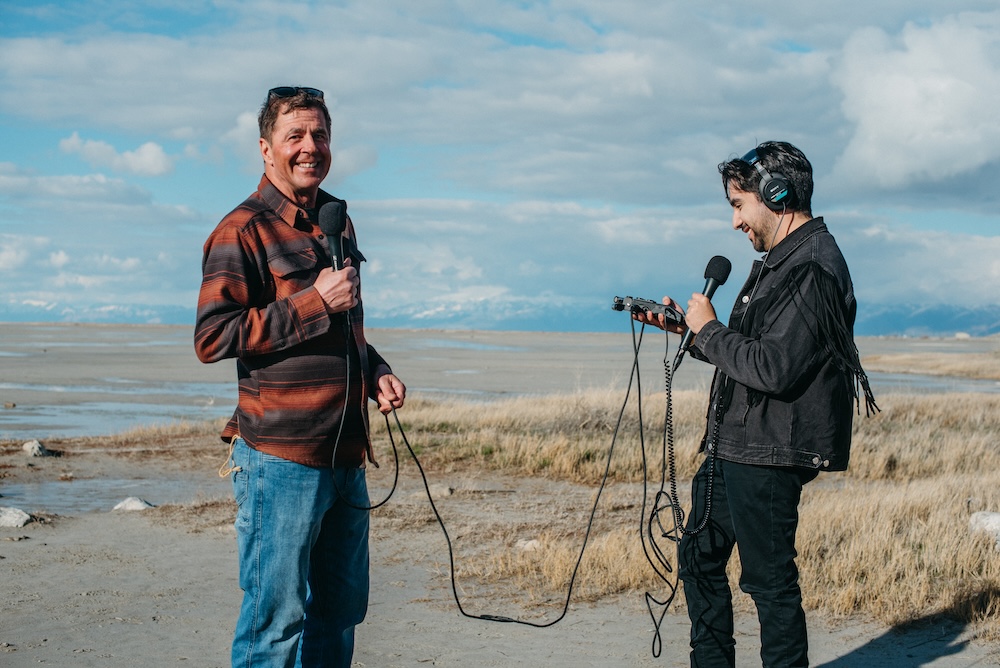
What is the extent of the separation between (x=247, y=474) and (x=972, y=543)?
523cm

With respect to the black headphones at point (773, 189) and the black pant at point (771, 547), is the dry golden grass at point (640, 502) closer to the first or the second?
the black pant at point (771, 547)

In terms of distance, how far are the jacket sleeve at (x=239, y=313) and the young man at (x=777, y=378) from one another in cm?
149

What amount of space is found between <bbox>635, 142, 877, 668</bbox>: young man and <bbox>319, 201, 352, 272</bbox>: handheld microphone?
1386mm

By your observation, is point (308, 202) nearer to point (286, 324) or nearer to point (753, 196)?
point (286, 324)

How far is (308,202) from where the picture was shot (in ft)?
11.3

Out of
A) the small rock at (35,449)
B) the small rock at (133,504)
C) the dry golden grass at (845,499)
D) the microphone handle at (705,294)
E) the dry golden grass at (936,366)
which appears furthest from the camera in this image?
the dry golden grass at (936,366)

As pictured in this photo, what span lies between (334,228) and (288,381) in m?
0.52

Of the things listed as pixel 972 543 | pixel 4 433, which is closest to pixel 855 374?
pixel 972 543

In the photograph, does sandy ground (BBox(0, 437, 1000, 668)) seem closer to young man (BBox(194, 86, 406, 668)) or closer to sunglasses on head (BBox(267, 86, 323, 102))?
young man (BBox(194, 86, 406, 668))

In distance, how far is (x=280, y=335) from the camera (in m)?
3.12

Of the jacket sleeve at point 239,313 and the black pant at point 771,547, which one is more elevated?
the jacket sleeve at point 239,313

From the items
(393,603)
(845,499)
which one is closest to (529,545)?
(393,603)

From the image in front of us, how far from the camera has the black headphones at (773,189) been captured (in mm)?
3668

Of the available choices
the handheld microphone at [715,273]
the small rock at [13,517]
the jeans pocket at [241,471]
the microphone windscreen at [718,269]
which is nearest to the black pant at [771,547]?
the handheld microphone at [715,273]
